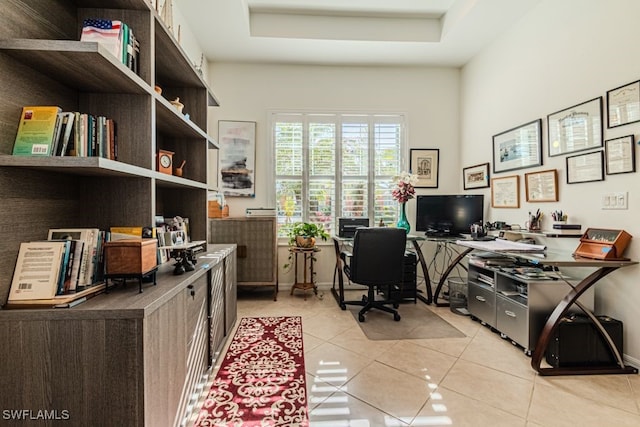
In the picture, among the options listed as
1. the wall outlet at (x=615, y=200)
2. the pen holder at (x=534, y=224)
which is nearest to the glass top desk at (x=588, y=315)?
the wall outlet at (x=615, y=200)

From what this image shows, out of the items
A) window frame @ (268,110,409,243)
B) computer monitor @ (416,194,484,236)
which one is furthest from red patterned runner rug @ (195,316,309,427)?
computer monitor @ (416,194,484,236)

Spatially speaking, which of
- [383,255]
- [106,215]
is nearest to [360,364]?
[383,255]

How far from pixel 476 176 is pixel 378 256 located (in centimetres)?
195

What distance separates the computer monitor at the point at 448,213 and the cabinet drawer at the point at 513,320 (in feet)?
3.91

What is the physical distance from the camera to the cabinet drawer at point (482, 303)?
2641mm

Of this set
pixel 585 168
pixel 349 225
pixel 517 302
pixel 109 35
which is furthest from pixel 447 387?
pixel 109 35

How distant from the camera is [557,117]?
2594 mm

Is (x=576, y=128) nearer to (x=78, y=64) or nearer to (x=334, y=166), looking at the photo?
(x=334, y=166)

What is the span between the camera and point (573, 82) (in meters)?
2.44

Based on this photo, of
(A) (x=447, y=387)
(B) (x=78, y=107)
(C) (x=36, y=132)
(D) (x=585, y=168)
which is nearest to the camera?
(C) (x=36, y=132)

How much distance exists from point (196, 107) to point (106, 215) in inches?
51.9

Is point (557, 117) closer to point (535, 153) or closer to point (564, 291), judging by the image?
point (535, 153)

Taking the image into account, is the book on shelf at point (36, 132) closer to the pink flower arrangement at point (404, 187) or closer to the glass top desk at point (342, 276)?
the glass top desk at point (342, 276)

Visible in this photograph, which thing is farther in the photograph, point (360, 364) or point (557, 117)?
point (557, 117)
